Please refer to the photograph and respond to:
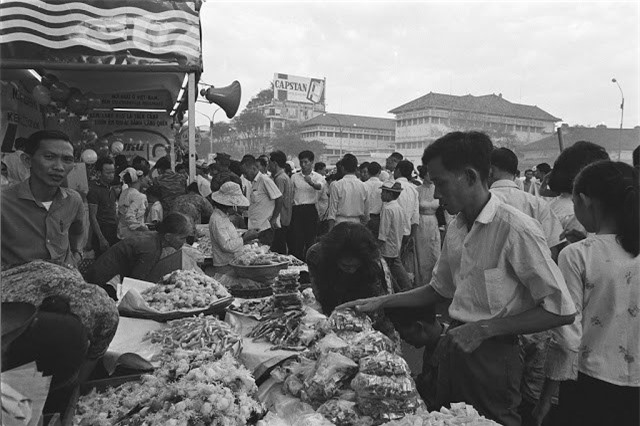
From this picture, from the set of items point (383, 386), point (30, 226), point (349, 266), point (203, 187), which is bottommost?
point (383, 386)

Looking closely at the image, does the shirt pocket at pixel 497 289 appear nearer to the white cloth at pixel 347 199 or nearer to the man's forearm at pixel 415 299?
the man's forearm at pixel 415 299

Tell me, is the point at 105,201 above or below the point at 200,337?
above

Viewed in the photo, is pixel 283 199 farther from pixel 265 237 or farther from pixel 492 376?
pixel 492 376

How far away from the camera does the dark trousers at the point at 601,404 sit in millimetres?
2014

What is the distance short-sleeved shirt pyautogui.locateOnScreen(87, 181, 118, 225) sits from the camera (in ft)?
22.1

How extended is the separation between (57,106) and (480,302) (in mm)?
8862

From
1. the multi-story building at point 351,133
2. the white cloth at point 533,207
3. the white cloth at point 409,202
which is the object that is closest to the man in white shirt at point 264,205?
the white cloth at point 409,202

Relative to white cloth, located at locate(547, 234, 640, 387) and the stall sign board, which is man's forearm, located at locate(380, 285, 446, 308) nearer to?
white cloth, located at locate(547, 234, 640, 387)

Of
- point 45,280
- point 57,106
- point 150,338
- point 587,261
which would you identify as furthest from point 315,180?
point 45,280

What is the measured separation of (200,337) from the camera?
250cm

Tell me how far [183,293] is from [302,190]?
18.3ft

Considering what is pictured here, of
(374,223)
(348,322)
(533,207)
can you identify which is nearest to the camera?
(348,322)

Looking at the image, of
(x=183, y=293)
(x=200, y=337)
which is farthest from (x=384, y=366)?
(x=183, y=293)

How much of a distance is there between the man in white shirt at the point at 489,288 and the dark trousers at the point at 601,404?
34 cm
